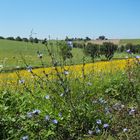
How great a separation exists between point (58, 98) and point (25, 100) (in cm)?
52

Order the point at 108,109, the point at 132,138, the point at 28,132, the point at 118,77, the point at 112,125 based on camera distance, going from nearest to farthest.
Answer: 1. the point at 132,138
2. the point at 28,132
3. the point at 112,125
4. the point at 108,109
5. the point at 118,77

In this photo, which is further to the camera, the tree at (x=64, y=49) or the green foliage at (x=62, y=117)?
the tree at (x=64, y=49)

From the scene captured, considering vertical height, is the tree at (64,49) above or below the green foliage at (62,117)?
above

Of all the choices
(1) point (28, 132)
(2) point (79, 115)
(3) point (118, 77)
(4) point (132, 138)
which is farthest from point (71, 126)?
(3) point (118, 77)

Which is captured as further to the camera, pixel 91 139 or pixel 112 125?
pixel 112 125

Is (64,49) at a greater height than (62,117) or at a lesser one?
greater

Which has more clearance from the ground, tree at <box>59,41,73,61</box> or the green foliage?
tree at <box>59,41,73,61</box>

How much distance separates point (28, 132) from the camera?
18.5 feet

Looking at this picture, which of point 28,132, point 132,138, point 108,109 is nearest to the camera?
point 132,138

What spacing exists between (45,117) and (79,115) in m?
0.57

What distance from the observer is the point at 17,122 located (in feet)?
19.4

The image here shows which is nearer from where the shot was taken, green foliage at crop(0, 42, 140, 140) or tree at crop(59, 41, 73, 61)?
green foliage at crop(0, 42, 140, 140)

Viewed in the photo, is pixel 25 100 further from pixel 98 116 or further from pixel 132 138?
pixel 132 138

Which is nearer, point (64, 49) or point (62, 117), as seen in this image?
point (62, 117)
